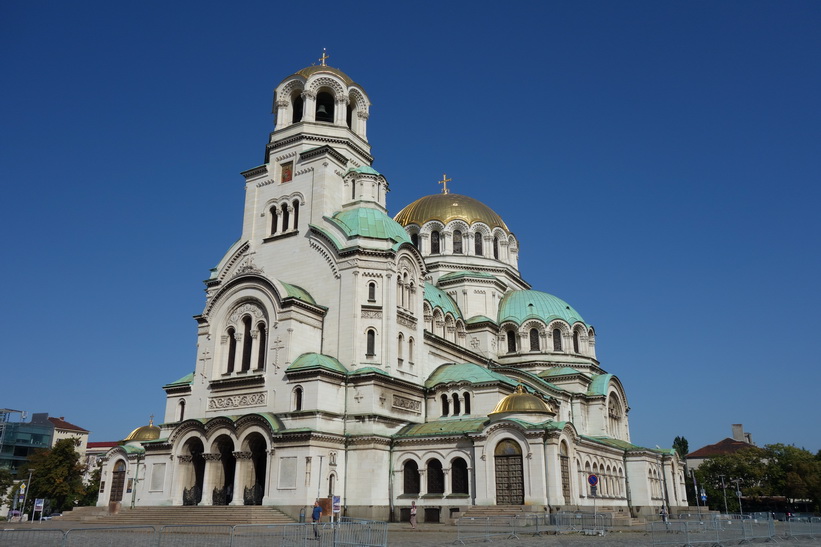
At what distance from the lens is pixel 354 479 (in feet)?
112

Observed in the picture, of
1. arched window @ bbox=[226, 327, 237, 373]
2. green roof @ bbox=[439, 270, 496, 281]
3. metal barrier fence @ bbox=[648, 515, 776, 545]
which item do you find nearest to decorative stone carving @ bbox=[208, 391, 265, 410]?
arched window @ bbox=[226, 327, 237, 373]

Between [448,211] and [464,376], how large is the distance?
19.4m

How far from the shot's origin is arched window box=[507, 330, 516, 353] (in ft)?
169

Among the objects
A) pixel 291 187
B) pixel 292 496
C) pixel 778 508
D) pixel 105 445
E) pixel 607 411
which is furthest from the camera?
pixel 105 445

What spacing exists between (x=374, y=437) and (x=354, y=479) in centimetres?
230

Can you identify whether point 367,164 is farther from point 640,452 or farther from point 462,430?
point 640,452

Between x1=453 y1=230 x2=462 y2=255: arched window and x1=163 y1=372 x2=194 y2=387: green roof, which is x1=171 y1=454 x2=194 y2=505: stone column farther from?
x1=453 y1=230 x2=462 y2=255: arched window

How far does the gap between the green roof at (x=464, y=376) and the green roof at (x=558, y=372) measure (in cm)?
974

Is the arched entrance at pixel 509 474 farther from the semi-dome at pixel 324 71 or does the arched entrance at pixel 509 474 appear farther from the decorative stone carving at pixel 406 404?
the semi-dome at pixel 324 71

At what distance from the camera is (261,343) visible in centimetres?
3678

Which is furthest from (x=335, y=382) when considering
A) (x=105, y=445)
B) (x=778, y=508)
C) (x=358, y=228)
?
(x=105, y=445)

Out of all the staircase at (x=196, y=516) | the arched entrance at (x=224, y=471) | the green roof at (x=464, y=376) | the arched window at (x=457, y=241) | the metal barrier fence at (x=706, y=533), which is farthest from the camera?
the arched window at (x=457, y=241)

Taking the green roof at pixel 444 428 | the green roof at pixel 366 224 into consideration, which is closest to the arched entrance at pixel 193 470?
the green roof at pixel 444 428

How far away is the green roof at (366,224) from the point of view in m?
38.5
